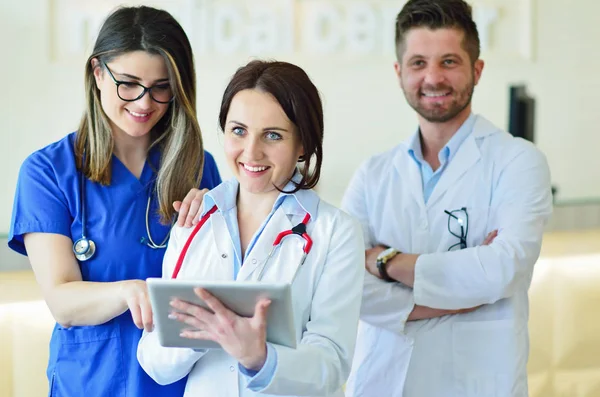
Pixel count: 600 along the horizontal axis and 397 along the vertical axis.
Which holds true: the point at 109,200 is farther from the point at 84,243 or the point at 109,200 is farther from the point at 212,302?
the point at 212,302

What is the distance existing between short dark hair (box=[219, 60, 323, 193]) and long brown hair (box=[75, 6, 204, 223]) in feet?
0.69

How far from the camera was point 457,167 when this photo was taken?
2.26 m

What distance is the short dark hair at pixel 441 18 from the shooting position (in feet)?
7.45

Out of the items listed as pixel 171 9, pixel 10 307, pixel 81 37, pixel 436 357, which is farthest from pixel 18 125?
pixel 436 357

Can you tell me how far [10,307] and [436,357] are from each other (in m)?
1.28

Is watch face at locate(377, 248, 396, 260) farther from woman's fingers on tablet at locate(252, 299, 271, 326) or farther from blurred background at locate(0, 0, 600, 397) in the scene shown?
blurred background at locate(0, 0, 600, 397)

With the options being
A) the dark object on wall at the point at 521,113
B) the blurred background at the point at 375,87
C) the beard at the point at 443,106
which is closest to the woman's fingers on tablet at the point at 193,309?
the beard at the point at 443,106

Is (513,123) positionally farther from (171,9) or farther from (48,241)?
(48,241)

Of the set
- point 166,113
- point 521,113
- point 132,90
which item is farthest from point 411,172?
point 521,113

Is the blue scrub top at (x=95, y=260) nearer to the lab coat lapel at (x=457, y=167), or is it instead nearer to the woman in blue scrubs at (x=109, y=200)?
the woman in blue scrubs at (x=109, y=200)

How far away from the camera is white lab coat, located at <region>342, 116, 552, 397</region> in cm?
213

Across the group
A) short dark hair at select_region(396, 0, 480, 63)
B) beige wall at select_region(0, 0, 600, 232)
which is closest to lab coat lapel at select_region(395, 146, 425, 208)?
short dark hair at select_region(396, 0, 480, 63)

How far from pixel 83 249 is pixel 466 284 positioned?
3.04ft

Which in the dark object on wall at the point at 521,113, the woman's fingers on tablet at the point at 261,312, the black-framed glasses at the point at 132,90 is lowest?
the woman's fingers on tablet at the point at 261,312
